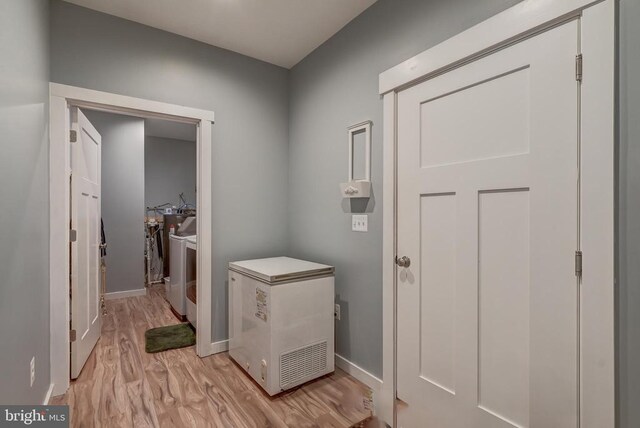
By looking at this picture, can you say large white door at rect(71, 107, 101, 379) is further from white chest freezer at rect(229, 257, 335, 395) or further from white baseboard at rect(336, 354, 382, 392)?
white baseboard at rect(336, 354, 382, 392)

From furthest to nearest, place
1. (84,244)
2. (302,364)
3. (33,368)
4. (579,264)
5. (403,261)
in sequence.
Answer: (84,244) < (302,364) < (403,261) < (33,368) < (579,264)

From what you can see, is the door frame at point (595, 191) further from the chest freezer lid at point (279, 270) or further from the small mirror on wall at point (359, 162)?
the chest freezer lid at point (279, 270)

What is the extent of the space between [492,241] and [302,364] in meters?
1.50

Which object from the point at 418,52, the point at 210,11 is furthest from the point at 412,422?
the point at 210,11

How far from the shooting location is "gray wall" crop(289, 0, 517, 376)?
6.20ft

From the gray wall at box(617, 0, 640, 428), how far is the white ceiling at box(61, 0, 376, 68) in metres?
1.50

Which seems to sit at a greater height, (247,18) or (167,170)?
(247,18)

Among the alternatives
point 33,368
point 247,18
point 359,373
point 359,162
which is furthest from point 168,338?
point 247,18

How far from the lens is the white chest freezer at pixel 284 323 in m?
2.09

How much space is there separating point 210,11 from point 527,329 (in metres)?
2.73

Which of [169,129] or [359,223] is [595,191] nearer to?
[359,223]

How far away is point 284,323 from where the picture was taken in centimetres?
212

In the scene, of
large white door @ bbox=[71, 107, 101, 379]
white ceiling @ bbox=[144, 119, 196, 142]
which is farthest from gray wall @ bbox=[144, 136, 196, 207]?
large white door @ bbox=[71, 107, 101, 379]

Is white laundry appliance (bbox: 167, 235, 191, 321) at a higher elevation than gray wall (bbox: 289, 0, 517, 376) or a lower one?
lower
